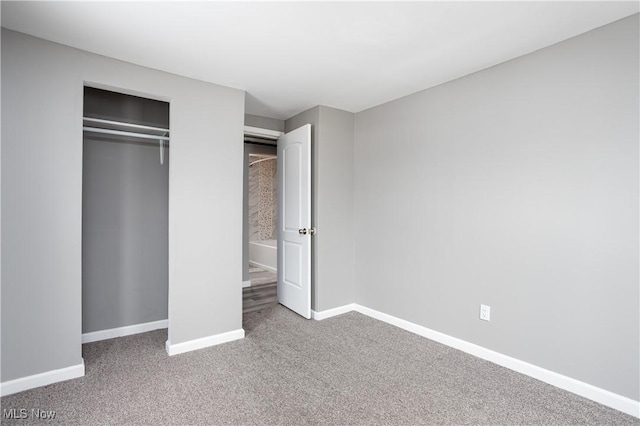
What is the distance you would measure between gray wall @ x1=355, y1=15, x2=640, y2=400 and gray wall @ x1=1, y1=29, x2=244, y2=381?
1.96 m

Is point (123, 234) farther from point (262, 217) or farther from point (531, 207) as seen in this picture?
point (262, 217)

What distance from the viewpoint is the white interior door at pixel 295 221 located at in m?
3.59

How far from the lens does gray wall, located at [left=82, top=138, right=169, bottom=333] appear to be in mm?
2996

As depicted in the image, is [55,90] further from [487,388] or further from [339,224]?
[487,388]

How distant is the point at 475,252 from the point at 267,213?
17.1 ft

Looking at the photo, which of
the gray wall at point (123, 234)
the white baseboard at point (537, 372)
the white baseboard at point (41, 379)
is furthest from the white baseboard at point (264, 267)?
the white baseboard at point (41, 379)

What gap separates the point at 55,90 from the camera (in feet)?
7.54

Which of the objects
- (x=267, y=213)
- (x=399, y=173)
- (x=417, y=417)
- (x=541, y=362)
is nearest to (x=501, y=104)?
(x=399, y=173)

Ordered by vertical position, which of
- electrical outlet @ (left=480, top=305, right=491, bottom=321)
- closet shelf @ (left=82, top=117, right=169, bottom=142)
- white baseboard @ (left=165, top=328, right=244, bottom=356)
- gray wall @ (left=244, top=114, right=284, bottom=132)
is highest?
gray wall @ (left=244, top=114, right=284, bottom=132)

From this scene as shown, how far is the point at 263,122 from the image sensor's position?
4113 mm

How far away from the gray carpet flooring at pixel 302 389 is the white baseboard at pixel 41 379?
5cm

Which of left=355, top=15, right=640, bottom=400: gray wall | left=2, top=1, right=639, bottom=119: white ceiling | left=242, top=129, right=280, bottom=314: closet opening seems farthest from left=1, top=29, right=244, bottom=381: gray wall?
left=242, top=129, right=280, bottom=314: closet opening

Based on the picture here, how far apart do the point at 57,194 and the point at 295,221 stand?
7.07ft

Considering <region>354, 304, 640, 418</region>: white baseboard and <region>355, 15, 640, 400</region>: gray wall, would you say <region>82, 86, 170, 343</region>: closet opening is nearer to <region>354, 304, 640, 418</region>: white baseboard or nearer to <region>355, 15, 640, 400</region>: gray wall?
<region>355, 15, 640, 400</region>: gray wall
